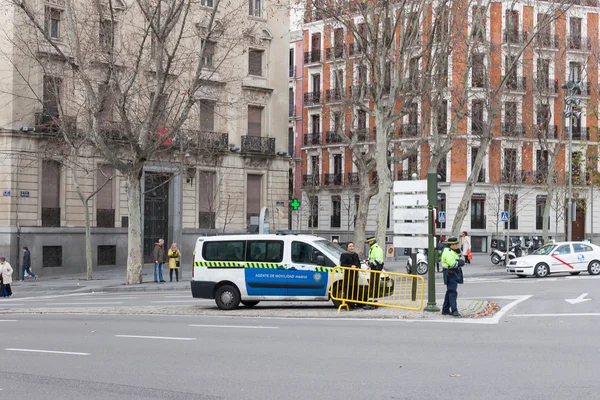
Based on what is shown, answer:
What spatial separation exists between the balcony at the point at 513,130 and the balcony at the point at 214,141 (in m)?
21.2

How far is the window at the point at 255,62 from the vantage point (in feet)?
156

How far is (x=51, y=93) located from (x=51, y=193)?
5081 millimetres

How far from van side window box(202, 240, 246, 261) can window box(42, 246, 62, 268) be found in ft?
68.6

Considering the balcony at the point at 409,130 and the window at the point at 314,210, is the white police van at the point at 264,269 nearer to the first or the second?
the balcony at the point at 409,130

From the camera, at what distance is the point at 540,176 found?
203 feet

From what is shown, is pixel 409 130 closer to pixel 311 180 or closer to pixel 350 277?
pixel 311 180

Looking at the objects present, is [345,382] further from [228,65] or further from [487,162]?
[487,162]

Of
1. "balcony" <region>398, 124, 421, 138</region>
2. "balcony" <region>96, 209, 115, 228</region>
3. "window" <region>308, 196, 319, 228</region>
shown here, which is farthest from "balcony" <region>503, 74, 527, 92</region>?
"balcony" <region>96, 209, 115, 228</region>

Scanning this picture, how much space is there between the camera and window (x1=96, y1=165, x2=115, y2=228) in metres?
42.2

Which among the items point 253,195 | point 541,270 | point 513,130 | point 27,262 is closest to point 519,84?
point 513,130

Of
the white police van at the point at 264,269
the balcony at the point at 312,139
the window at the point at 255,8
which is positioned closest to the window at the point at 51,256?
the window at the point at 255,8

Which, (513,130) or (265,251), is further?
(513,130)

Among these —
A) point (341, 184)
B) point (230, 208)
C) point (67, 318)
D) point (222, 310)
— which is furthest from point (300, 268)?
point (341, 184)

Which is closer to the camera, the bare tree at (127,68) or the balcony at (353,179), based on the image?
the bare tree at (127,68)
